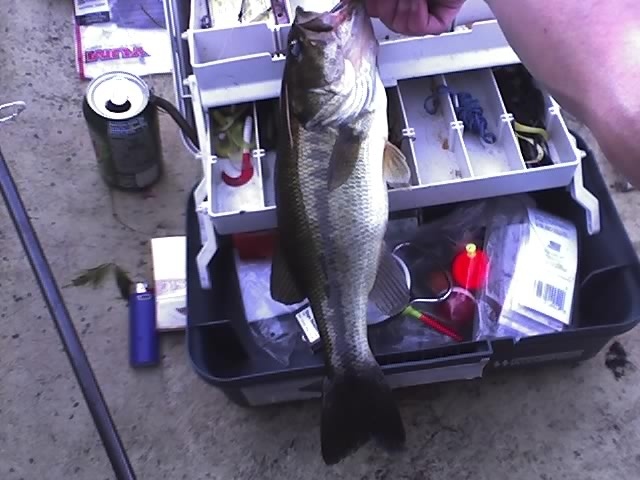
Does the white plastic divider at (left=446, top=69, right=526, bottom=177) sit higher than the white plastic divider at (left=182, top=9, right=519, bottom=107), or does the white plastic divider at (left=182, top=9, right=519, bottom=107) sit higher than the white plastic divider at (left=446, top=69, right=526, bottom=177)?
the white plastic divider at (left=182, top=9, right=519, bottom=107)

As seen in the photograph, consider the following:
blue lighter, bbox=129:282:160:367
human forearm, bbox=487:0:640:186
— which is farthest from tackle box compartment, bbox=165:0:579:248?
human forearm, bbox=487:0:640:186

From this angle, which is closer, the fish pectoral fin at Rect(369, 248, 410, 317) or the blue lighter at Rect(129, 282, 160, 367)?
the fish pectoral fin at Rect(369, 248, 410, 317)

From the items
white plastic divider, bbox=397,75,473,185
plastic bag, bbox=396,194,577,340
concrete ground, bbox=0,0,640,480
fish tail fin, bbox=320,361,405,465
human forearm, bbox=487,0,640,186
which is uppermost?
human forearm, bbox=487,0,640,186

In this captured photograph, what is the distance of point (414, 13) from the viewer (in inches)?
62.1

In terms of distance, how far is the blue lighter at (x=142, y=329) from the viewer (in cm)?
198

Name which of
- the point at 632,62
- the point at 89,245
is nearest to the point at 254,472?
the point at 89,245

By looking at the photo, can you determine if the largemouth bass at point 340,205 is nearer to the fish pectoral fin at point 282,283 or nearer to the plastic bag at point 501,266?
the fish pectoral fin at point 282,283

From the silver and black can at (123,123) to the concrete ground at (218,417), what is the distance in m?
0.18

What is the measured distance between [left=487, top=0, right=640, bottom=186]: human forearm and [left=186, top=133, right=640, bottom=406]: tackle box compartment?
738 millimetres

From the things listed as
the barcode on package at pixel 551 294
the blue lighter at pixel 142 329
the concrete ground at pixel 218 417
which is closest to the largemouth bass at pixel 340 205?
the concrete ground at pixel 218 417

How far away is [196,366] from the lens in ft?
5.49

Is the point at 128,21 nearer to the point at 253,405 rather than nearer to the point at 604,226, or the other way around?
the point at 253,405

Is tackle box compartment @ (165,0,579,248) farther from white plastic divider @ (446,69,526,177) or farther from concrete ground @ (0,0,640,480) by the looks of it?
concrete ground @ (0,0,640,480)

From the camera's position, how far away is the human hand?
1.57 meters
